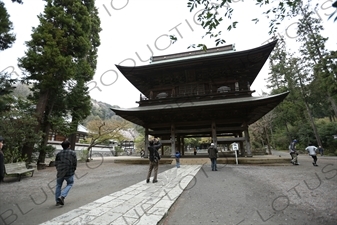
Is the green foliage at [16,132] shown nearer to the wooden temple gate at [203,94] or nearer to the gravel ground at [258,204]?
the wooden temple gate at [203,94]

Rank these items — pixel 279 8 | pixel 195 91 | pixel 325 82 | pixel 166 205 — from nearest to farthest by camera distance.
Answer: pixel 166 205
pixel 279 8
pixel 195 91
pixel 325 82

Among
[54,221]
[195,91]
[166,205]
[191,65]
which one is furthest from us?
[195,91]

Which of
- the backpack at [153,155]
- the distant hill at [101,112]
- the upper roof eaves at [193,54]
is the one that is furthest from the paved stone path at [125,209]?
the distant hill at [101,112]

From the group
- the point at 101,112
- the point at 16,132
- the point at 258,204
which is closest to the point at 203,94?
the point at 258,204

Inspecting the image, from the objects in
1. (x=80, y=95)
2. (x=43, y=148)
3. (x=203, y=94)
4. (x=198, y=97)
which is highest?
(x=80, y=95)

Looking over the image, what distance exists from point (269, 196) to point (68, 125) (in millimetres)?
13332

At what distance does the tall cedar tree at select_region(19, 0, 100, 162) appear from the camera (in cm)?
1082

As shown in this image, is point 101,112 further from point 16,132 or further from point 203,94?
point 203,94

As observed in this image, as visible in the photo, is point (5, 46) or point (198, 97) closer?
point (5, 46)

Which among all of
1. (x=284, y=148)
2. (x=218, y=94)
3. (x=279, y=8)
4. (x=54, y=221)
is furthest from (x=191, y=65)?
(x=284, y=148)

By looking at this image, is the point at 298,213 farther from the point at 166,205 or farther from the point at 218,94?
the point at 218,94

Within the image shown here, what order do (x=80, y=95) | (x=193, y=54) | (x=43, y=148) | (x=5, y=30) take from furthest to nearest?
(x=193, y=54)
(x=80, y=95)
(x=43, y=148)
(x=5, y=30)

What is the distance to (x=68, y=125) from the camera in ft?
41.9

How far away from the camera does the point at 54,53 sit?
35.4ft
